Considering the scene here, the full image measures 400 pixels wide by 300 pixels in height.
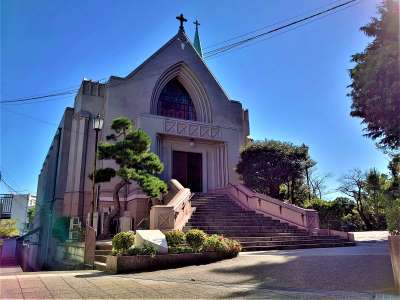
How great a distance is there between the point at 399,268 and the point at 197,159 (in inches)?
659

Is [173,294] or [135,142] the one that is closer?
[173,294]

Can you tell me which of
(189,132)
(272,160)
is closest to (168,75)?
(189,132)

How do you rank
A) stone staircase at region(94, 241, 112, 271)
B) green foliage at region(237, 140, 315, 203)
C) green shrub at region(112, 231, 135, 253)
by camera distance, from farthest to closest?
green foliage at region(237, 140, 315, 203), stone staircase at region(94, 241, 112, 271), green shrub at region(112, 231, 135, 253)

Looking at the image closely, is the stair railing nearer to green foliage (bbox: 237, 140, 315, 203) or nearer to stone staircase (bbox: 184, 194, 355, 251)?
stone staircase (bbox: 184, 194, 355, 251)

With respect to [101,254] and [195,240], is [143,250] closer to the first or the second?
[195,240]

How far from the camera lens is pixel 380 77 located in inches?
382

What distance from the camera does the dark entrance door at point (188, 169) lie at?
20.3 m

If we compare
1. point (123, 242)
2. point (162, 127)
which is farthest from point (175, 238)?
point (162, 127)

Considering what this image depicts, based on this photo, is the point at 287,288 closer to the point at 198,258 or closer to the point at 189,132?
the point at 198,258

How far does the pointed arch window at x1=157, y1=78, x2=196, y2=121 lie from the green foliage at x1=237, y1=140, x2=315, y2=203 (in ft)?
19.0

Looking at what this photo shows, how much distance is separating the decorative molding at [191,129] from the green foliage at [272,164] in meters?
3.70

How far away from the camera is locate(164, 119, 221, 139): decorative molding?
19.6 metres

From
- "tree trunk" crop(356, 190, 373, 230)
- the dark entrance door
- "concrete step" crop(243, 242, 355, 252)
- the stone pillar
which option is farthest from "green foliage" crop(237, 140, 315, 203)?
"tree trunk" crop(356, 190, 373, 230)

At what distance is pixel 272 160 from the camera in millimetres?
16609
